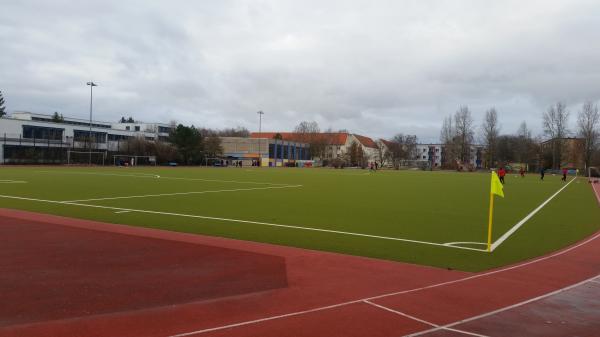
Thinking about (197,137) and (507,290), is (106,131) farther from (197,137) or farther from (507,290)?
(507,290)

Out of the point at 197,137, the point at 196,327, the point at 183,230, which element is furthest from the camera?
the point at 197,137

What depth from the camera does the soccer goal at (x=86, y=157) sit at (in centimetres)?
7756

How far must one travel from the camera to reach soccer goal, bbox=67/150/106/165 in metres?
77.6

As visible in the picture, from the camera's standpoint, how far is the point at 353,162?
147 metres

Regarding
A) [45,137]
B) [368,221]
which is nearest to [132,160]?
[45,137]

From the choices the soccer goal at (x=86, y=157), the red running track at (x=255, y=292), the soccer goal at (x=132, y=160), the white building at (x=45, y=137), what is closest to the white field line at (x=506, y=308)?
the red running track at (x=255, y=292)

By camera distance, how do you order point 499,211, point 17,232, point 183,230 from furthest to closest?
point 499,211 → point 183,230 → point 17,232

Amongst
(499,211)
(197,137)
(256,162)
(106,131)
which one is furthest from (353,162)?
(499,211)

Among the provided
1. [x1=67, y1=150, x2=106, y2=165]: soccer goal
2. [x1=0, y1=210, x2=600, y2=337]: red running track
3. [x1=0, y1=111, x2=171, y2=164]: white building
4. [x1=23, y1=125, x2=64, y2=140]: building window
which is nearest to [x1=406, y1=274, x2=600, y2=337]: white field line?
[x1=0, y1=210, x2=600, y2=337]: red running track

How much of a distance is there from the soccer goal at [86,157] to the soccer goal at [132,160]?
301 cm

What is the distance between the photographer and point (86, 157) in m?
79.1

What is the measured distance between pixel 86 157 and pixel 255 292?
80889mm

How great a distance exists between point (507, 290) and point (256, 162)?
357ft

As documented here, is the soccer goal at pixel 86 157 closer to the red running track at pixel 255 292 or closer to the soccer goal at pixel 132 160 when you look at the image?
the soccer goal at pixel 132 160
